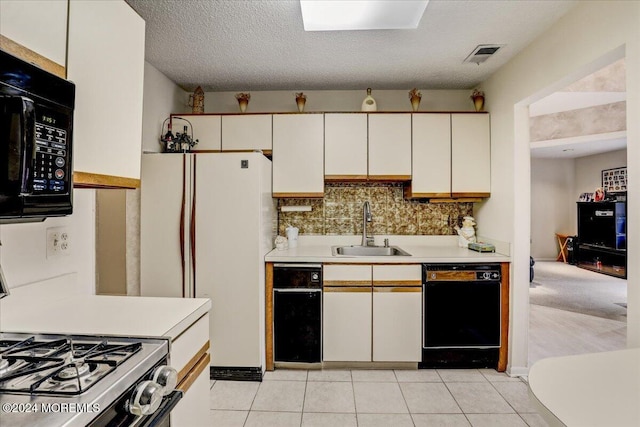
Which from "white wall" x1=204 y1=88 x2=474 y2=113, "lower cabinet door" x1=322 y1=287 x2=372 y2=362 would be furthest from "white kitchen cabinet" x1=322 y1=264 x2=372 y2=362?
"white wall" x1=204 y1=88 x2=474 y2=113

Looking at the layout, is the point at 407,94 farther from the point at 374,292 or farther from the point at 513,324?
the point at 513,324

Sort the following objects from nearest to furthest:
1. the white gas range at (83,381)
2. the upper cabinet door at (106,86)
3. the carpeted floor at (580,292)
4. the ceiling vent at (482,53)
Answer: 1. the white gas range at (83,381)
2. the upper cabinet door at (106,86)
3. the ceiling vent at (482,53)
4. the carpeted floor at (580,292)

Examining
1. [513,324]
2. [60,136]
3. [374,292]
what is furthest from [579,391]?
[513,324]

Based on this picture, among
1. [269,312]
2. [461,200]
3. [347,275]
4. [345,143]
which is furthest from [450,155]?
[269,312]

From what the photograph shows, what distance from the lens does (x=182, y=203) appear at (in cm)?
262

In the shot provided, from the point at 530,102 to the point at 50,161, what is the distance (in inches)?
116

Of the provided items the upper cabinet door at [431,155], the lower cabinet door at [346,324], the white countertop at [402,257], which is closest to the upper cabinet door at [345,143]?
the upper cabinet door at [431,155]

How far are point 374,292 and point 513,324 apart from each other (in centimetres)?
111

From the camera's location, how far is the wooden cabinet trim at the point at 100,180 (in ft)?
3.64

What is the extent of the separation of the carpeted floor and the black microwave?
17.3 feet

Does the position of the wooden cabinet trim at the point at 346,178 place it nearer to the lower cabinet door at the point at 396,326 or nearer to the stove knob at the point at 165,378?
the lower cabinet door at the point at 396,326

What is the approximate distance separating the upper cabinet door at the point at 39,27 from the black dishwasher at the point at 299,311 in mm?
2003

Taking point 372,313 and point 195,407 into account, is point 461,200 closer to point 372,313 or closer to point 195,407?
point 372,313

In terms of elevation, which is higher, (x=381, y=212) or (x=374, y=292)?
(x=381, y=212)
